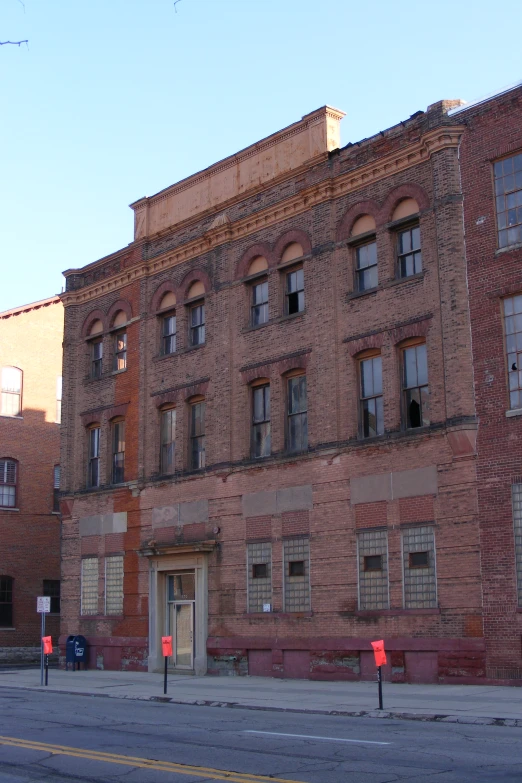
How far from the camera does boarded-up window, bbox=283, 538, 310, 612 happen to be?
26141 millimetres

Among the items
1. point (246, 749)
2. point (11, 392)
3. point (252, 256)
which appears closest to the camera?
point (246, 749)

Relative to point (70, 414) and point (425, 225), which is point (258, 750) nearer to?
point (425, 225)

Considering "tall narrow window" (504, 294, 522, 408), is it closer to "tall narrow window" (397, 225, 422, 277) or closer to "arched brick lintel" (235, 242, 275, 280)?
"tall narrow window" (397, 225, 422, 277)

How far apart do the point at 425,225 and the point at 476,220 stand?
1.54 m

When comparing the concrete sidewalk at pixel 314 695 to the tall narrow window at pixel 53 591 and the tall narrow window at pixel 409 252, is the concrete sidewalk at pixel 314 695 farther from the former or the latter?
the tall narrow window at pixel 53 591

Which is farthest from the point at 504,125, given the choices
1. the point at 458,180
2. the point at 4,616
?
the point at 4,616

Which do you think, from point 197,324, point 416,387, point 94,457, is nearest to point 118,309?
point 197,324

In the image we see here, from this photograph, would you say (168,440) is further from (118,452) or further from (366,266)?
(366,266)

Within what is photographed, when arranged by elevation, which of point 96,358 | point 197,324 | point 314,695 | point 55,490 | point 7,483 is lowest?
point 314,695

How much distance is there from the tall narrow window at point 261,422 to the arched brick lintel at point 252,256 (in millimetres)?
3586

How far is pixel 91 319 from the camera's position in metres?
35.6

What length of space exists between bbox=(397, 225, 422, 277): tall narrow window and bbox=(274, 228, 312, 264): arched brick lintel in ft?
10.3

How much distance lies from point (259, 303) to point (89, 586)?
11705 mm

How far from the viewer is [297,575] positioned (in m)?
26.4
